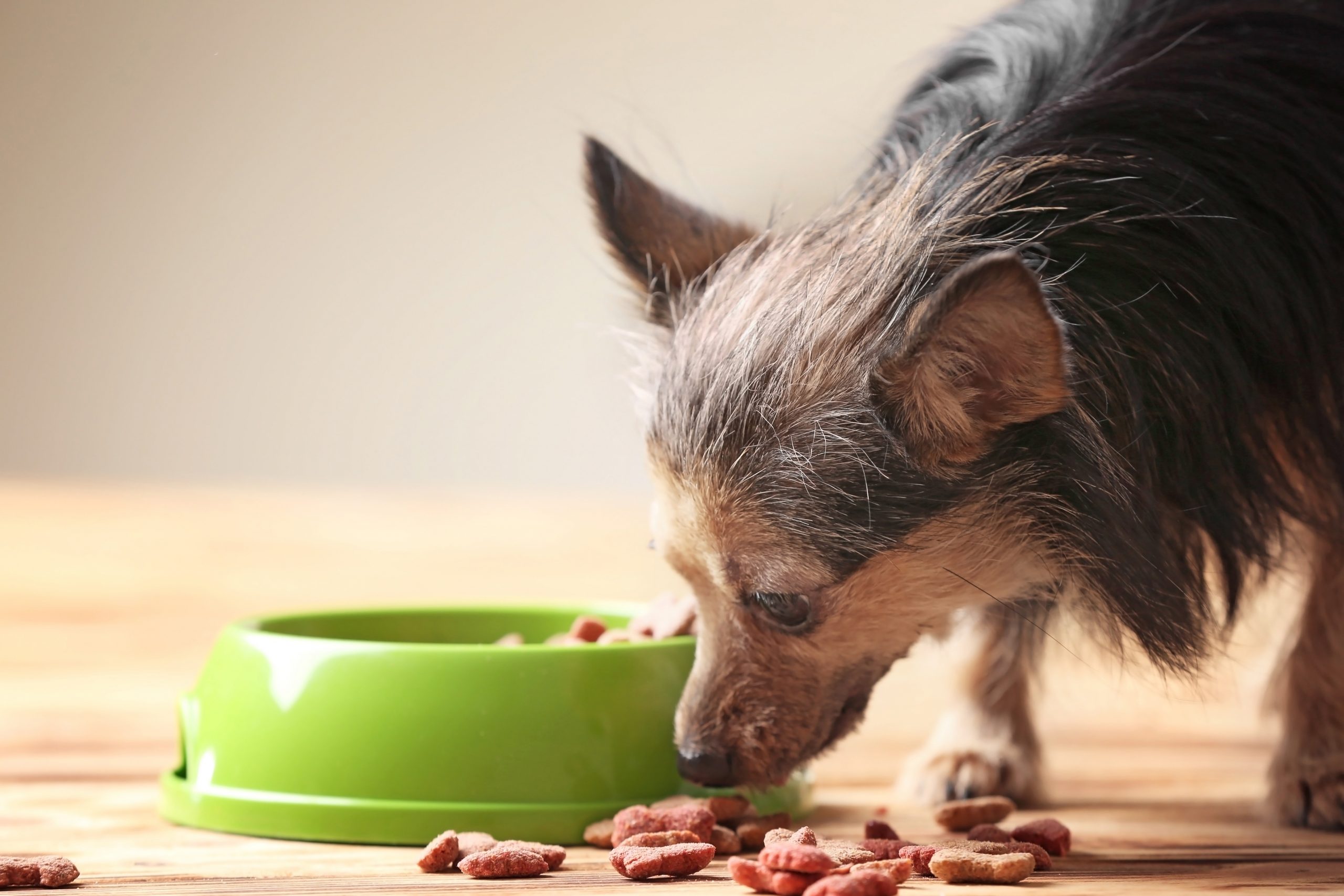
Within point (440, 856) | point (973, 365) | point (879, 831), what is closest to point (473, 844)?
point (440, 856)

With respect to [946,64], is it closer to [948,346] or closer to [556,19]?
[948,346]

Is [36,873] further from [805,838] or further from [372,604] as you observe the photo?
[372,604]

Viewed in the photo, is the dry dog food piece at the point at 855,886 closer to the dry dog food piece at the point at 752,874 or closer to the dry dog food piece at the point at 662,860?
the dry dog food piece at the point at 752,874

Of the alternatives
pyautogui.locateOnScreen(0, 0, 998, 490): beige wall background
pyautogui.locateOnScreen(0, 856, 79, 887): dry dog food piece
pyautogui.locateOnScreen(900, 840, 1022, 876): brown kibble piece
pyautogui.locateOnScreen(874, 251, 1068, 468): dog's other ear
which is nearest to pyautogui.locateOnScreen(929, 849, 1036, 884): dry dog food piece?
pyautogui.locateOnScreen(900, 840, 1022, 876): brown kibble piece

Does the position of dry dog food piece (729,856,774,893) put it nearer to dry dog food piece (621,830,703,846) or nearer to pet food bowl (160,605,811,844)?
dry dog food piece (621,830,703,846)

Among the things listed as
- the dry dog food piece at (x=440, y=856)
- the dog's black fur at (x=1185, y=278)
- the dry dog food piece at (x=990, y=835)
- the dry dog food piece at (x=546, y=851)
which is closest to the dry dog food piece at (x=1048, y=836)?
the dry dog food piece at (x=990, y=835)
